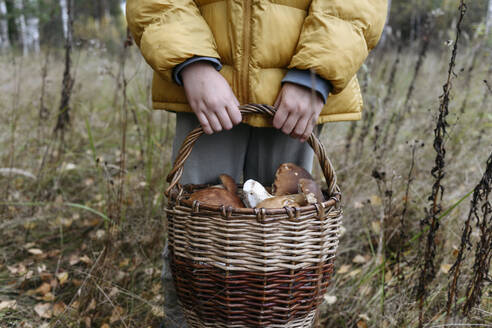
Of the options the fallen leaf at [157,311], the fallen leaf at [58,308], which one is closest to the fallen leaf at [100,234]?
the fallen leaf at [58,308]

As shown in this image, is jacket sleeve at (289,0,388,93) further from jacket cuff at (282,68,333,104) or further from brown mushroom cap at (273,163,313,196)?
brown mushroom cap at (273,163,313,196)

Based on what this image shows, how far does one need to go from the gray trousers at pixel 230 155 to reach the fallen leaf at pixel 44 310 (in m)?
0.52

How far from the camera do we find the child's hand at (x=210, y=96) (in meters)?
1.02

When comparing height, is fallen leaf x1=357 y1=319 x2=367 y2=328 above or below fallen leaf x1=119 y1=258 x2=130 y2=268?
above

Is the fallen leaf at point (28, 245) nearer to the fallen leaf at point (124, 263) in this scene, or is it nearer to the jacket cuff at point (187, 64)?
the fallen leaf at point (124, 263)

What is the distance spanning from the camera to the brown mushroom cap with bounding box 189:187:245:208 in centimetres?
103

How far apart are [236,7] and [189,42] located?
179mm

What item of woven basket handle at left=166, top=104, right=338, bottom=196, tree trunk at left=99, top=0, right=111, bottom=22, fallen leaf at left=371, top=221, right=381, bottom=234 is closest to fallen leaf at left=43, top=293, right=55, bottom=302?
woven basket handle at left=166, top=104, right=338, bottom=196

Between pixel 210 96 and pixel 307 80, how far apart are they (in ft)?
0.93

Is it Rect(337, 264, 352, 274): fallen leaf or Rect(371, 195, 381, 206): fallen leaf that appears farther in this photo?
Rect(371, 195, 381, 206): fallen leaf

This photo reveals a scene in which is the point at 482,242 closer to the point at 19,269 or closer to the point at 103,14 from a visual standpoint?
the point at 19,269

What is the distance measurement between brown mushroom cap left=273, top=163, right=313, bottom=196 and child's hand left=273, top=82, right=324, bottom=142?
0.15m

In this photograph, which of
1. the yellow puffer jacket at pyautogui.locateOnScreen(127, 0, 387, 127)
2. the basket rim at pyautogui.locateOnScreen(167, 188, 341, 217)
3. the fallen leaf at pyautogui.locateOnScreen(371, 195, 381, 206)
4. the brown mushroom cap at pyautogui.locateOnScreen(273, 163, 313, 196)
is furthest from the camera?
the fallen leaf at pyautogui.locateOnScreen(371, 195, 381, 206)

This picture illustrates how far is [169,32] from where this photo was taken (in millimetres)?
1015
